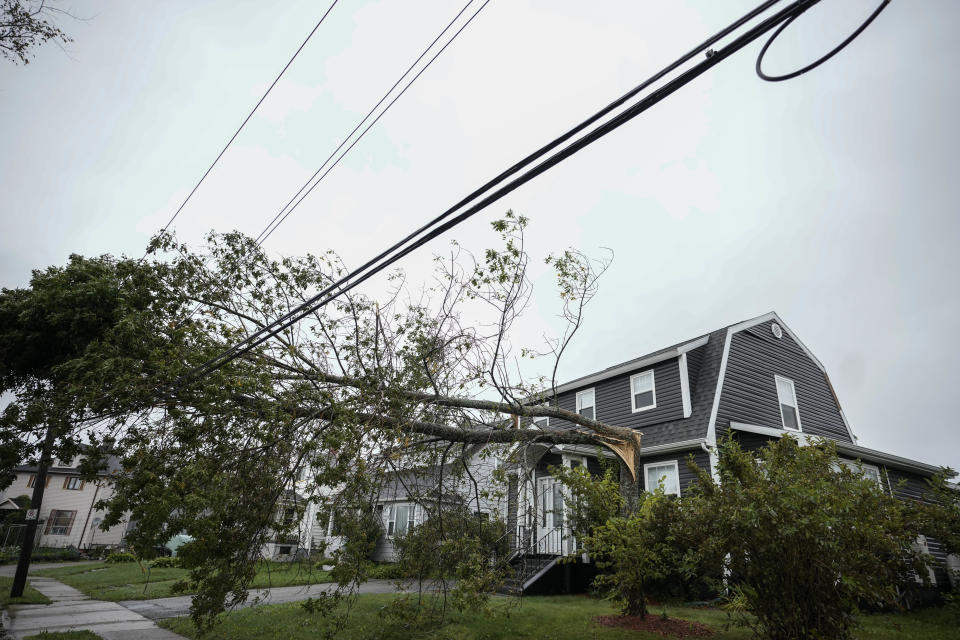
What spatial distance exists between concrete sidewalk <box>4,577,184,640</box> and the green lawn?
0.47 metres

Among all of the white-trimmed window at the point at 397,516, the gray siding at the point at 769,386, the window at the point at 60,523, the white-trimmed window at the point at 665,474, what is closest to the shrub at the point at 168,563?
the white-trimmed window at the point at 665,474

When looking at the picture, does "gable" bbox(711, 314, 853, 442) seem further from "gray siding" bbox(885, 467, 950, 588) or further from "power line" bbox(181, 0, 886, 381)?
"power line" bbox(181, 0, 886, 381)

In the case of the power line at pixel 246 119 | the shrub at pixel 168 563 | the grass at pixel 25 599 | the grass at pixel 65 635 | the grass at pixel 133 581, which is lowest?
the grass at pixel 133 581

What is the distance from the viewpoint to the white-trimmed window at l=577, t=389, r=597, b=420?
16.9 metres

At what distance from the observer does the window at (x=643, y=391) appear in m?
15.4

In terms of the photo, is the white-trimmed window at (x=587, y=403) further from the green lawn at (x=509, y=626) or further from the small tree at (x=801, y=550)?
the small tree at (x=801, y=550)

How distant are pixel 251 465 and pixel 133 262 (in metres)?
3.96

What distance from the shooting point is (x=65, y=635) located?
24.9ft

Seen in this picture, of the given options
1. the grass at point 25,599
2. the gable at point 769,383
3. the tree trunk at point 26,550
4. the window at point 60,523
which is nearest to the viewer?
the grass at point 25,599

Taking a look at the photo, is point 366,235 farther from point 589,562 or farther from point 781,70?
point 589,562

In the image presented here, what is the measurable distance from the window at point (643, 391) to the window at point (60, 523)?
1549 inches

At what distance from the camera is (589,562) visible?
1371cm

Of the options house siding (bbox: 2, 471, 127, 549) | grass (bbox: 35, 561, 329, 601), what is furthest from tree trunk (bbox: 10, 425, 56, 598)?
house siding (bbox: 2, 471, 127, 549)

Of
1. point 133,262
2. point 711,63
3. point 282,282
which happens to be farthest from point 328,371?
point 711,63
